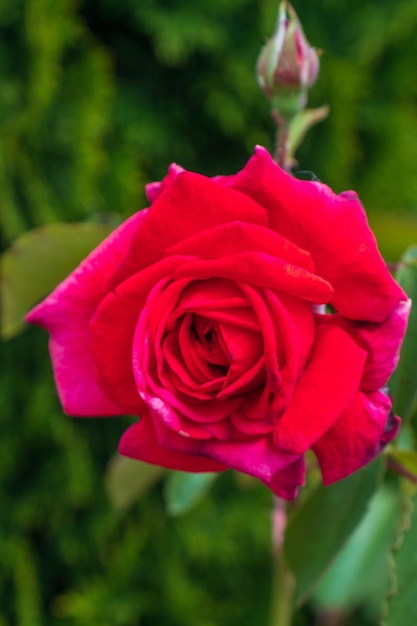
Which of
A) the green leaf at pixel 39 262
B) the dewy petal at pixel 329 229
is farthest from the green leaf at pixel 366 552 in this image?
the dewy petal at pixel 329 229

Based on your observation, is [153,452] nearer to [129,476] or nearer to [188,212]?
[188,212]

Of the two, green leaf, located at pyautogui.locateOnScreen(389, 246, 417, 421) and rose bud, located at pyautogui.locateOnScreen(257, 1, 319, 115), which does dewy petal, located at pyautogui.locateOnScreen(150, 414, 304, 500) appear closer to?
green leaf, located at pyautogui.locateOnScreen(389, 246, 417, 421)

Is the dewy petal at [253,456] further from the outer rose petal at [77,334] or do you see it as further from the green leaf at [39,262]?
the green leaf at [39,262]

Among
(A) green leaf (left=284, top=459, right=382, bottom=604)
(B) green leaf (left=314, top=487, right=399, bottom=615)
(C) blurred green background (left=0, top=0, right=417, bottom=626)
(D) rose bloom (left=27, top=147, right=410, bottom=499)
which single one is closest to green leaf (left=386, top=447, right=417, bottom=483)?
(A) green leaf (left=284, top=459, right=382, bottom=604)

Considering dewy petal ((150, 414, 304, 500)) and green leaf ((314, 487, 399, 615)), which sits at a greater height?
dewy petal ((150, 414, 304, 500))

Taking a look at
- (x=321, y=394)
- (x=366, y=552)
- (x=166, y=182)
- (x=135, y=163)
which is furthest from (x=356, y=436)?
(x=135, y=163)
